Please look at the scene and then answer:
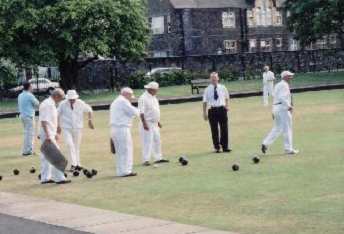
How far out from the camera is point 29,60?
56.6 m

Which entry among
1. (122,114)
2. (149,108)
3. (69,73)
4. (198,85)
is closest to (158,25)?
(69,73)

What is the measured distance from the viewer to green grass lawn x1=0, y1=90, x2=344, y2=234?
42.0ft

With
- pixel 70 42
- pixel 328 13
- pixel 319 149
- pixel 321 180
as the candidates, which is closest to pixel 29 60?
pixel 70 42

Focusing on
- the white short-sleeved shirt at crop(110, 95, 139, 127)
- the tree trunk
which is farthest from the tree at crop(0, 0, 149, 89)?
the white short-sleeved shirt at crop(110, 95, 139, 127)

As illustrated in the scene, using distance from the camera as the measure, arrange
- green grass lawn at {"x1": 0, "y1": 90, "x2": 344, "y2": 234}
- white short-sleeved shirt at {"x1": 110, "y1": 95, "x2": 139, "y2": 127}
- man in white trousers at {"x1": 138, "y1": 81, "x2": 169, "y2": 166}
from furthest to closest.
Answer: man in white trousers at {"x1": 138, "y1": 81, "x2": 169, "y2": 166}, white short-sleeved shirt at {"x1": 110, "y1": 95, "x2": 139, "y2": 127}, green grass lawn at {"x1": 0, "y1": 90, "x2": 344, "y2": 234}

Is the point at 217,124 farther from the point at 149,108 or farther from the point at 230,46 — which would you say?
the point at 230,46

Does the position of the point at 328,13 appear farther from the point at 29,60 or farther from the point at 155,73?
the point at 29,60

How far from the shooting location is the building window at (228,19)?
82812mm

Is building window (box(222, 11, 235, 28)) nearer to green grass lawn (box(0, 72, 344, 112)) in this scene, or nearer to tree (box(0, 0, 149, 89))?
green grass lawn (box(0, 72, 344, 112))

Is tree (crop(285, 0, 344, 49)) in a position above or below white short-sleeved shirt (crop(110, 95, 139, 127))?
above

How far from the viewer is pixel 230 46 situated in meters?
83.5

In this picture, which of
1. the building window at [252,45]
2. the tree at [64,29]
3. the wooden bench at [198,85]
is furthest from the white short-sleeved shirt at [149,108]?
the building window at [252,45]

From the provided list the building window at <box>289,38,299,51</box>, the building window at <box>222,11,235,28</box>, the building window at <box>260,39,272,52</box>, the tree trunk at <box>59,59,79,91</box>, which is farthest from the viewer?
the building window at <box>289,38,299,51</box>

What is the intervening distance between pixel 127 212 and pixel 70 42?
4236cm
